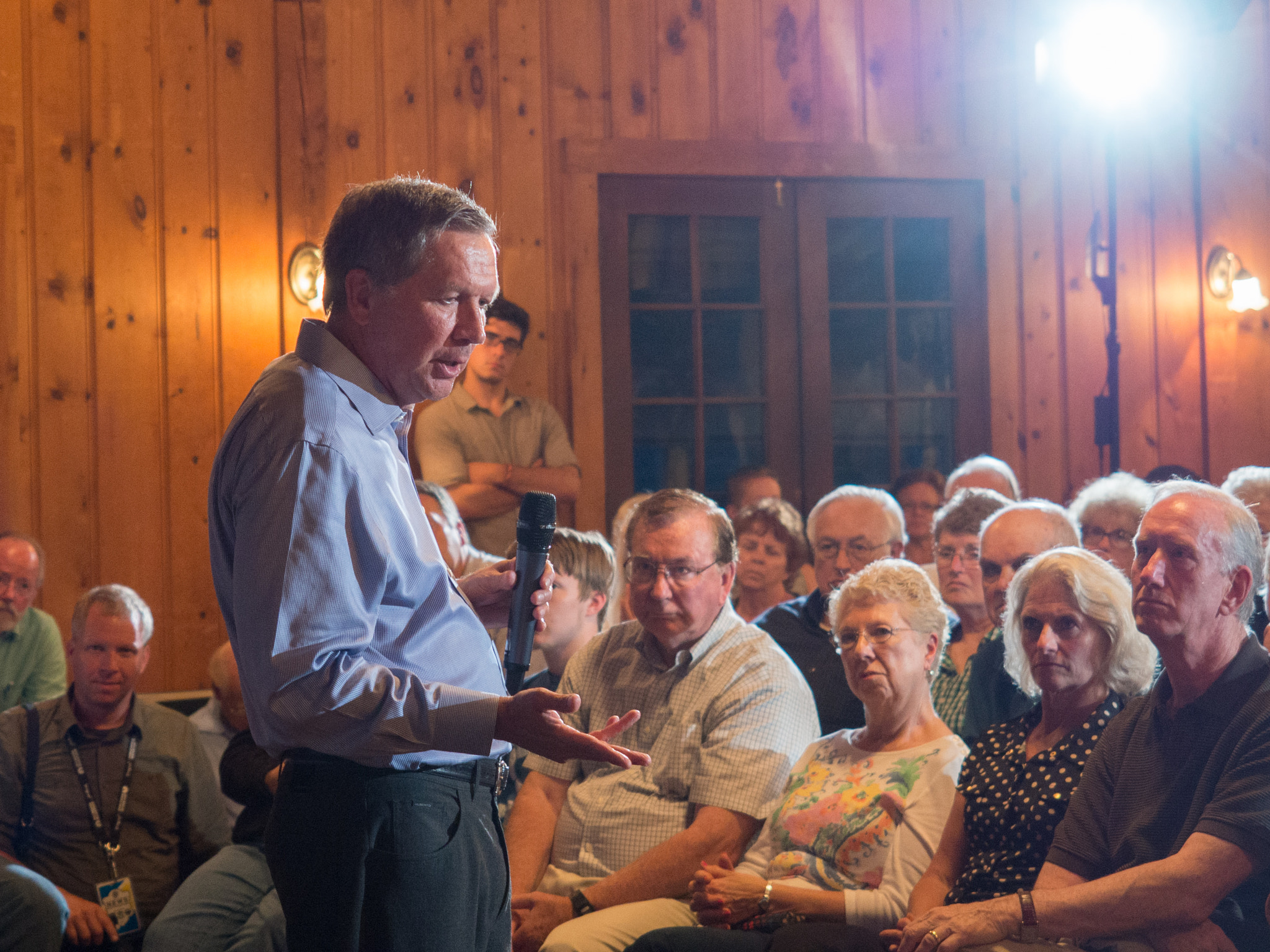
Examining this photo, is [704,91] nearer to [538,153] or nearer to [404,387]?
[538,153]

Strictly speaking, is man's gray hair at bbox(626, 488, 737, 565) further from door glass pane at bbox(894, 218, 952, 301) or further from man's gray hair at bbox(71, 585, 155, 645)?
door glass pane at bbox(894, 218, 952, 301)

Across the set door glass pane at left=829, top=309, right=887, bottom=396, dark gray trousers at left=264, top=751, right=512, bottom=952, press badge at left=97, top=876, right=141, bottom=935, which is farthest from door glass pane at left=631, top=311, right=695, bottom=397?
dark gray trousers at left=264, top=751, right=512, bottom=952

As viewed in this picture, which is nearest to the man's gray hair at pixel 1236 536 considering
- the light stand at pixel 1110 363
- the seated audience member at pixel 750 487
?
the seated audience member at pixel 750 487

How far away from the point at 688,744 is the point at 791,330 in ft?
8.91

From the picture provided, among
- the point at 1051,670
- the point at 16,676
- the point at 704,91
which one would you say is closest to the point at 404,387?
the point at 1051,670

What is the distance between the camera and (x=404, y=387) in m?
1.38

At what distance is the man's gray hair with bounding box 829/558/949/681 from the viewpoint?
240 centimetres

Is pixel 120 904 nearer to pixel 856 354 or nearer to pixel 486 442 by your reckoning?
pixel 486 442

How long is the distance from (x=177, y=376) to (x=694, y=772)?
287cm

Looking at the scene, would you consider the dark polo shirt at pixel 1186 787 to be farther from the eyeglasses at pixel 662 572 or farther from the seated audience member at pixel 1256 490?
the seated audience member at pixel 1256 490

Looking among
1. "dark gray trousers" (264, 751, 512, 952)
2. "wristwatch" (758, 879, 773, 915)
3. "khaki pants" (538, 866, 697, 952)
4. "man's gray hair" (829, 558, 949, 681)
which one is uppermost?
"man's gray hair" (829, 558, 949, 681)

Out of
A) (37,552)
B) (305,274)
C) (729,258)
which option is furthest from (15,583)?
(729,258)

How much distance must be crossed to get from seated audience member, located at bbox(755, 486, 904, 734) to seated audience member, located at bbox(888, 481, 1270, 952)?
867mm

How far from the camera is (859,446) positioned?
492cm
